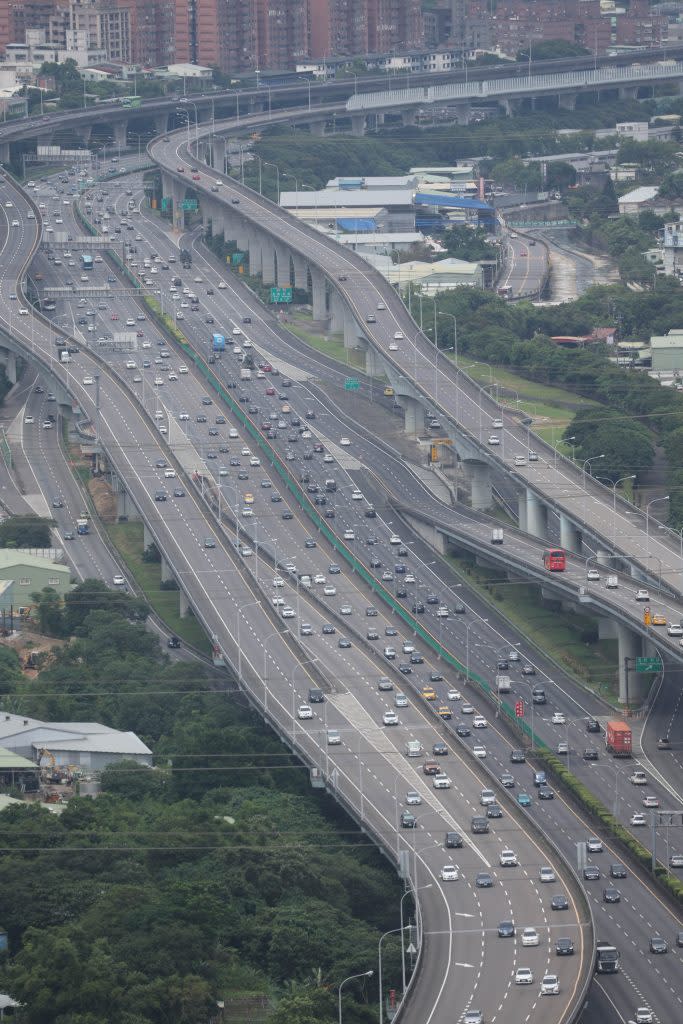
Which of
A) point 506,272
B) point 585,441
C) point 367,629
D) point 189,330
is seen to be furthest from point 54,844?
point 506,272

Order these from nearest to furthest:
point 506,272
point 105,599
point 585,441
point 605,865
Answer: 1. point 605,865
2. point 105,599
3. point 585,441
4. point 506,272

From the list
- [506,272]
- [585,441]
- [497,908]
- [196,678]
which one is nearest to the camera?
[497,908]

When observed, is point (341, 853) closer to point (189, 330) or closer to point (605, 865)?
point (605, 865)

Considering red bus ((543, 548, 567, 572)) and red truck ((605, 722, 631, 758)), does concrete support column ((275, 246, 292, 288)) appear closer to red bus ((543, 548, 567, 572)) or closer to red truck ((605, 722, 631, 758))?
red bus ((543, 548, 567, 572))

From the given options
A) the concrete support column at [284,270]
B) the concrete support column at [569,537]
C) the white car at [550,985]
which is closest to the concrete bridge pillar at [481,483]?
the concrete support column at [569,537]

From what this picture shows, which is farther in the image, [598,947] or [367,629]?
[367,629]

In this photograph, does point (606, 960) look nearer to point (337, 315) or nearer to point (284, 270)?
point (337, 315)

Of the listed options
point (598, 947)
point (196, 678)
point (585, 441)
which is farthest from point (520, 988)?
point (585, 441)
